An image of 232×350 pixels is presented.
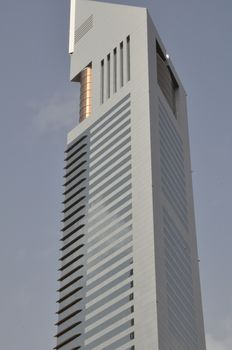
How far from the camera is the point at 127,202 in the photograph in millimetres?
129875

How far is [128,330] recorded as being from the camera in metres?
113

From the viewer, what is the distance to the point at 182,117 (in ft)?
549

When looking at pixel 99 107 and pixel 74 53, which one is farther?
pixel 74 53

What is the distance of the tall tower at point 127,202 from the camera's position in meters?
117

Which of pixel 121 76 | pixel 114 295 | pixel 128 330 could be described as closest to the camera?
pixel 128 330

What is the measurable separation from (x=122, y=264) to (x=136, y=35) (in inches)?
2320

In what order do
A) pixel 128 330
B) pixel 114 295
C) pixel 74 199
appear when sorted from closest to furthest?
pixel 128 330
pixel 114 295
pixel 74 199

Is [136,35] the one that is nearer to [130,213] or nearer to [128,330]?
[130,213]

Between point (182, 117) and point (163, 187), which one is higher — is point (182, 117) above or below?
above

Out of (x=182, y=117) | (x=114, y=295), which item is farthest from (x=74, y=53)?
(x=114, y=295)

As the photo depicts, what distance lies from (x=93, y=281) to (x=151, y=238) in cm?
1524

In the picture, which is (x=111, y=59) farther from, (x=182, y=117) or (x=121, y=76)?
(x=182, y=117)

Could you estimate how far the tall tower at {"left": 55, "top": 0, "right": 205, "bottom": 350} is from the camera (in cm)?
11681

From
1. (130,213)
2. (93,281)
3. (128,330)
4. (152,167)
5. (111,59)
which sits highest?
(111,59)
